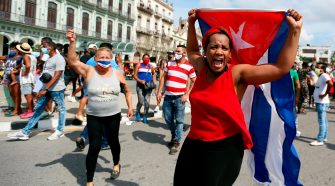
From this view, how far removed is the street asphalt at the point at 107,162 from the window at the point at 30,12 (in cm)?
2759

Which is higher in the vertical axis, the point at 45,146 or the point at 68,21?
the point at 68,21

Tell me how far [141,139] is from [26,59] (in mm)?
3277

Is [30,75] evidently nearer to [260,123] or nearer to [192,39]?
[192,39]

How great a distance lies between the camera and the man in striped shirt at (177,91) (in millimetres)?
5527

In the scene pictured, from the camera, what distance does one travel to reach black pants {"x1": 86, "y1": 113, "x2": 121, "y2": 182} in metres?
3.58

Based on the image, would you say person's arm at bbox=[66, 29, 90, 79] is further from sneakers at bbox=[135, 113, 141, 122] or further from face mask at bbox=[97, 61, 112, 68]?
sneakers at bbox=[135, 113, 141, 122]

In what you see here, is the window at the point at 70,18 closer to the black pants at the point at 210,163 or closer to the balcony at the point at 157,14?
the balcony at the point at 157,14

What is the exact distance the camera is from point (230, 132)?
7.32ft

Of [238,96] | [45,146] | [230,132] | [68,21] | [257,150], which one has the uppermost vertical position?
[68,21]

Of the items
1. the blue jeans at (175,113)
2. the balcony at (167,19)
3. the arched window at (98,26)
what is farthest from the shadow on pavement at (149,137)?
the balcony at (167,19)

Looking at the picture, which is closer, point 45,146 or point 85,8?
point 45,146

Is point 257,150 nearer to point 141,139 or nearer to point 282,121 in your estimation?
point 282,121

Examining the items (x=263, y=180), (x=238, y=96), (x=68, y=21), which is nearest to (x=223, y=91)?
(x=238, y=96)

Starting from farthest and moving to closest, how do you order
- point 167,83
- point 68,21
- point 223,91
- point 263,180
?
point 68,21, point 167,83, point 263,180, point 223,91
